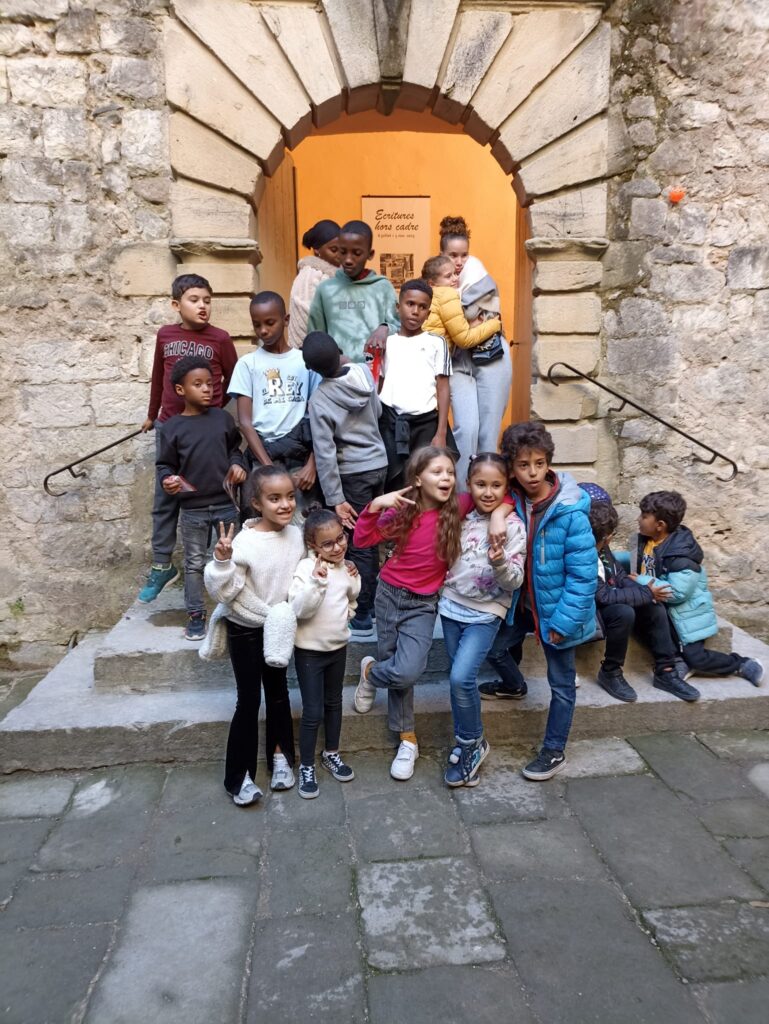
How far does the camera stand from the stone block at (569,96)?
4.21 meters

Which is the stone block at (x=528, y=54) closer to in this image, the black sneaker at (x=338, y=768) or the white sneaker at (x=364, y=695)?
the white sneaker at (x=364, y=695)

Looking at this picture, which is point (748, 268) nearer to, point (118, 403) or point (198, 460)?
point (198, 460)

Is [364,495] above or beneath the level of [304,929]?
above

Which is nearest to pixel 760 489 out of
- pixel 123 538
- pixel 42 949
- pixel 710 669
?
pixel 710 669

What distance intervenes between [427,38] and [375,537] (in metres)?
2.90

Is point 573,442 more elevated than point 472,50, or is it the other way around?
point 472,50

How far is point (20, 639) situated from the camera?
4.50 m

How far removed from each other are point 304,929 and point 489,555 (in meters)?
1.39

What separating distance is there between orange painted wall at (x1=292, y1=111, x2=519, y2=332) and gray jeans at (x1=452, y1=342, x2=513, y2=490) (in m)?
3.94

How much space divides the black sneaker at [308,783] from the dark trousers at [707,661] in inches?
76.4

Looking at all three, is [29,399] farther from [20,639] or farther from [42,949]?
[42,949]

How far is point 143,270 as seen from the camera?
Result: 4.18 metres

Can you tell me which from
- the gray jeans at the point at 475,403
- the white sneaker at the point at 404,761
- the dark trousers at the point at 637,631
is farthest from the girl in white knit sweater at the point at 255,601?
the dark trousers at the point at 637,631

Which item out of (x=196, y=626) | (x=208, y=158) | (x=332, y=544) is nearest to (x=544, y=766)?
(x=332, y=544)
